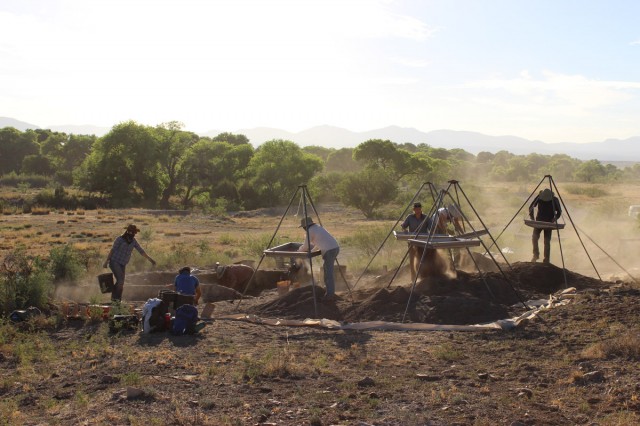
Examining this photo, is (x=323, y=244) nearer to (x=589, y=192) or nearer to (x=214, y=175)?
A: (x=214, y=175)

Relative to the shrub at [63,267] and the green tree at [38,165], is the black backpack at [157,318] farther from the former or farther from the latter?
the green tree at [38,165]

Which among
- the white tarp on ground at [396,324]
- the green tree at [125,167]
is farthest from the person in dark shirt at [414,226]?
the green tree at [125,167]

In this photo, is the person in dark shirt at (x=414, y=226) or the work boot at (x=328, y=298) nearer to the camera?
the work boot at (x=328, y=298)

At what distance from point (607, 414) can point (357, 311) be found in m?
4.15

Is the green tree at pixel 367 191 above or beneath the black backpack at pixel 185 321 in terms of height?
above

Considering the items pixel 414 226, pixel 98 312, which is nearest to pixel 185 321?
pixel 98 312

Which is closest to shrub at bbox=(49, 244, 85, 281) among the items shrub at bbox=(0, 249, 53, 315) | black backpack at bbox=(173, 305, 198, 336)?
shrub at bbox=(0, 249, 53, 315)

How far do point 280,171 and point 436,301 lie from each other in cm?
3595

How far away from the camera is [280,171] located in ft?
145

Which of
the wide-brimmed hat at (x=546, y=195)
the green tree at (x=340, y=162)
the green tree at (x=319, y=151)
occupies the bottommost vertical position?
the wide-brimmed hat at (x=546, y=195)

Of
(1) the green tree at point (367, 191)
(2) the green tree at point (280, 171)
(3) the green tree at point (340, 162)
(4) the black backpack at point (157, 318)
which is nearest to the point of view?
(4) the black backpack at point (157, 318)

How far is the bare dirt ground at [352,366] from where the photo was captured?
5289mm

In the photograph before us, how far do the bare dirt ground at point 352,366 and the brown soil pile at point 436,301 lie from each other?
0.08 feet

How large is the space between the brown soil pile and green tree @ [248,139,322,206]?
34.3 m
